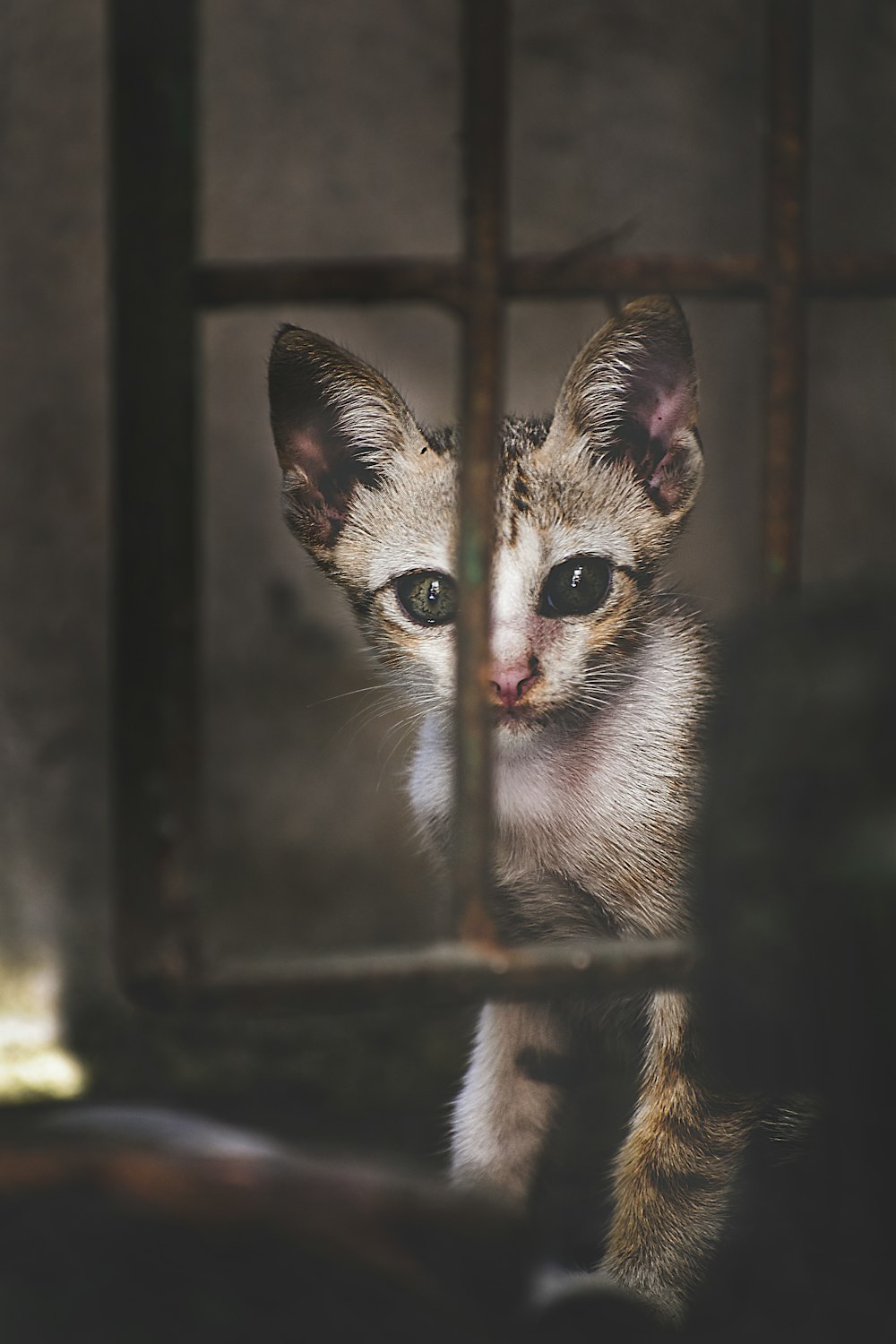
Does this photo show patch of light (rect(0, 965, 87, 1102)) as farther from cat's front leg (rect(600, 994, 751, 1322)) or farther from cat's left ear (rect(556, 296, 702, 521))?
cat's left ear (rect(556, 296, 702, 521))

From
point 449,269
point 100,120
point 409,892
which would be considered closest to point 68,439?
point 100,120

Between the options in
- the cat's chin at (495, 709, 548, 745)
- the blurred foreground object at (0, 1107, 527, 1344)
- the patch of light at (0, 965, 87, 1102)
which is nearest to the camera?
the blurred foreground object at (0, 1107, 527, 1344)

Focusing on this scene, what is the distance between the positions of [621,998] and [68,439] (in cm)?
178

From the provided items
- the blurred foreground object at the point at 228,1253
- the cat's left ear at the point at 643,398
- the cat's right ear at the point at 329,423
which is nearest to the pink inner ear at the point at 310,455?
the cat's right ear at the point at 329,423

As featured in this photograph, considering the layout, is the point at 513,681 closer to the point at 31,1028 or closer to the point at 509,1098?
the point at 509,1098

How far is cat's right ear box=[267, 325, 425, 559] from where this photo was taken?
63cm

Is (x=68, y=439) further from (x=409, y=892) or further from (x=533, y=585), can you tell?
(x=533, y=585)

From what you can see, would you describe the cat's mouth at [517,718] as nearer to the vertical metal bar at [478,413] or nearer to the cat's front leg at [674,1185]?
the vertical metal bar at [478,413]

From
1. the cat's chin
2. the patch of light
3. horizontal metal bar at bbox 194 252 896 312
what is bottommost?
the patch of light

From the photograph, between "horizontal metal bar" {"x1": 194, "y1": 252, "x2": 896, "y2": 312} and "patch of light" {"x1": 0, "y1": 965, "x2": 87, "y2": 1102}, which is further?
"patch of light" {"x1": 0, "y1": 965, "x2": 87, "y2": 1102}

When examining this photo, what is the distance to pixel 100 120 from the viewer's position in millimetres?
2008

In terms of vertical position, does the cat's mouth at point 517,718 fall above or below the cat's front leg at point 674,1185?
above

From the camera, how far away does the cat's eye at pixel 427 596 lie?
0.68m

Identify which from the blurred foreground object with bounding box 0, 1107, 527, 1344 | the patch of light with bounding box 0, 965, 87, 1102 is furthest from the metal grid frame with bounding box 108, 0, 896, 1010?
the patch of light with bounding box 0, 965, 87, 1102
